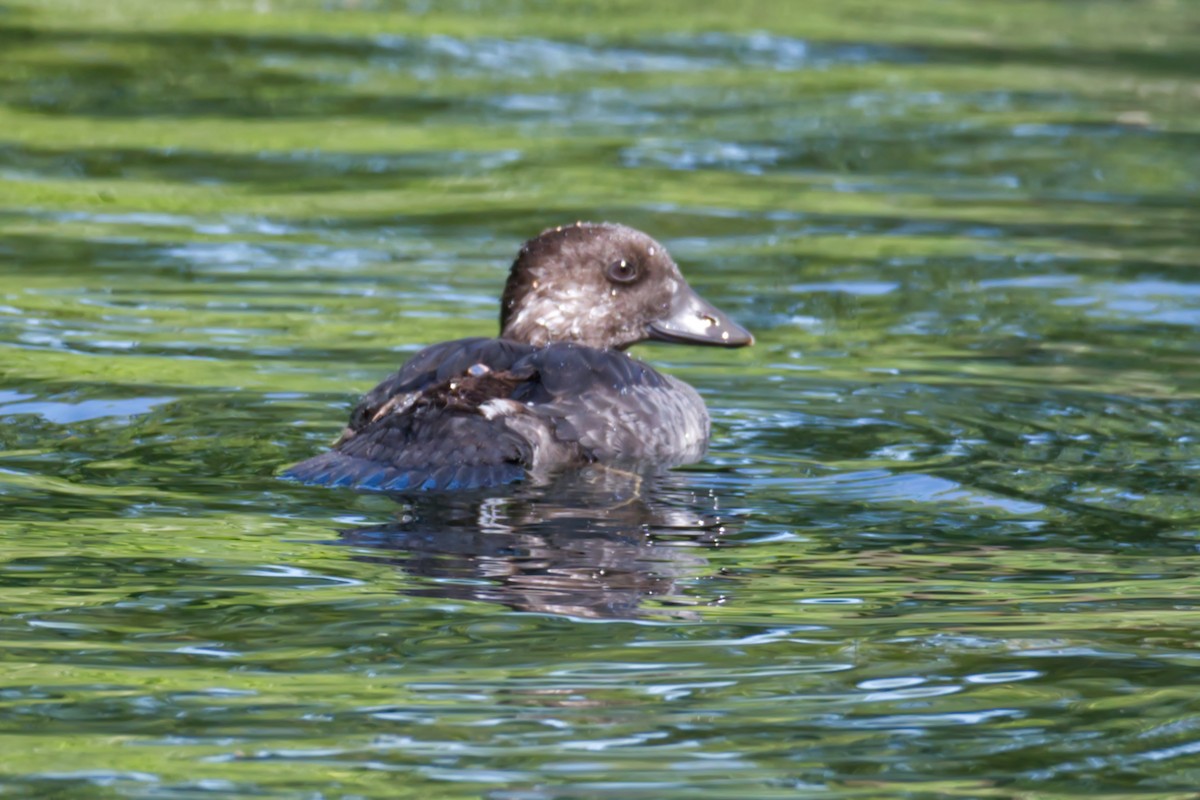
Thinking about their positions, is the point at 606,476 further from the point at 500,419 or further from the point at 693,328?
the point at 693,328

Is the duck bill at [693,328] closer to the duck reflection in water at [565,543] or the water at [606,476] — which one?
the water at [606,476]

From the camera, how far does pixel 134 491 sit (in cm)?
667

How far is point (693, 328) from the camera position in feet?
28.0

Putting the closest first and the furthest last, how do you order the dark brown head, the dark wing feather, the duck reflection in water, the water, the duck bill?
the water, the duck reflection in water, the dark wing feather, the dark brown head, the duck bill

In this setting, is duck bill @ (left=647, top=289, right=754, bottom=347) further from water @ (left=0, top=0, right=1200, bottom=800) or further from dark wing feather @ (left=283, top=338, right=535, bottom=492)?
dark wing feather @ (left=283, top=338, right=535, bottom=492)

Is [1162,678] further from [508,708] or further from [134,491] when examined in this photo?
[134,491]

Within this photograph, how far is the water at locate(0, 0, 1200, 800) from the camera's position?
15.5 ft

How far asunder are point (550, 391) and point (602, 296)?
1.26m

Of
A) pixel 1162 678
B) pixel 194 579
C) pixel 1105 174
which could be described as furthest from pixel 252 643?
pixel 1105 174

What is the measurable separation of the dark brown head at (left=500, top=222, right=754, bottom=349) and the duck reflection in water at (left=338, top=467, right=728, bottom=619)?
128cm

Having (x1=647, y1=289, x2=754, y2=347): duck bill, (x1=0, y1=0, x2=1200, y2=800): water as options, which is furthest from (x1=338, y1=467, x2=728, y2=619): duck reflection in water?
(x1=647, y1=289, x2=754, y2=347): duck bill

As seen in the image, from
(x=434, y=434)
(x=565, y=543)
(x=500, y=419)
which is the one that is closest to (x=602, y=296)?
(x=500, y=419)

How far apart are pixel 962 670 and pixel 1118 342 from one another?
15.5ft

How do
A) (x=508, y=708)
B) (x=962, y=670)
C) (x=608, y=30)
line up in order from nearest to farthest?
1. (x=508, y=708)
2. (x=962, y=670)
3. (x=608, y=30)
